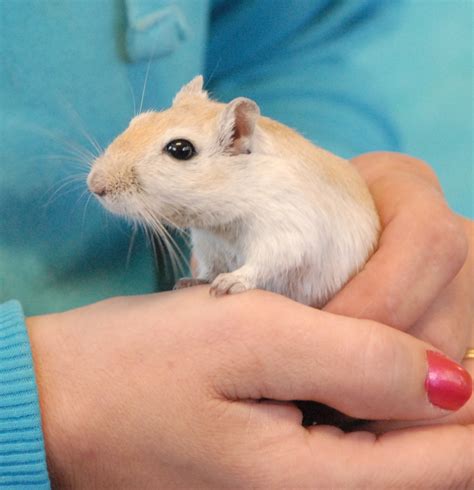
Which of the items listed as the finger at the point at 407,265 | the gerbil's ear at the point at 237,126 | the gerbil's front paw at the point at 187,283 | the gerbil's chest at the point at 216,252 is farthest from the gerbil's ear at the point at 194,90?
the finger at the point at 407,265

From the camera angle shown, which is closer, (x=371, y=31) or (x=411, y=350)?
(x=411, y=350)

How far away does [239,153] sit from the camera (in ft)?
4.66

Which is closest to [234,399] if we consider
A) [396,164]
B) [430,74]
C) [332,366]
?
[332,366]

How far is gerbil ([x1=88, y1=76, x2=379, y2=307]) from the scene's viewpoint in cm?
135

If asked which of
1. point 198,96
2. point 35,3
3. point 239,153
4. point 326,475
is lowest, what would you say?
point 326,475

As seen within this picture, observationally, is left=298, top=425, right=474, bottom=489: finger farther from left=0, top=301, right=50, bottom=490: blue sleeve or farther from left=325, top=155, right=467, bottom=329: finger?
left=0, top=301, right=50, bottom=490: blue sleeve

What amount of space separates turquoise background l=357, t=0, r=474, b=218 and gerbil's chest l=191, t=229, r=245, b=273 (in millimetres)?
1053

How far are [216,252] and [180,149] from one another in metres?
0.28

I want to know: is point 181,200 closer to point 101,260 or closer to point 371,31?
point 101,260

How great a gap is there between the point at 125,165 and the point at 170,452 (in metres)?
0.60

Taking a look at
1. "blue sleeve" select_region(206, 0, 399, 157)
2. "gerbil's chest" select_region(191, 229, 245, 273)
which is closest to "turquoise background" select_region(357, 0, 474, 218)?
"blue sleeve" select_region(206, 0, 399, 157)

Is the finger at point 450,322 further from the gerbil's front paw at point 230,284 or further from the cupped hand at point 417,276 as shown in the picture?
the gerbil's front paw at point 230,284


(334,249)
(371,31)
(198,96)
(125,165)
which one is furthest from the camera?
(371,31)

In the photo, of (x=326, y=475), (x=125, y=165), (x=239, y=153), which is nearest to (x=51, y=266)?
(x=125, y=165)
